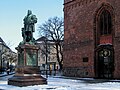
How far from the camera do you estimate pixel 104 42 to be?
29.8 m

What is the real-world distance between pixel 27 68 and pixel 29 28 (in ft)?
9.28

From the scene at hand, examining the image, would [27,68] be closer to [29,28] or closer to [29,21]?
[29,28]

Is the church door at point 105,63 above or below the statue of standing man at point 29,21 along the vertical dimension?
below

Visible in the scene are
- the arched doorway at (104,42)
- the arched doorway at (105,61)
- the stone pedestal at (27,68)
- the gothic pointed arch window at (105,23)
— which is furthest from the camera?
the gothic pointed arch window at (105,23)

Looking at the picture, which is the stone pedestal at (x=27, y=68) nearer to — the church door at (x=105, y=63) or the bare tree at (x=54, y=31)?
the church door at (x=105, y=63)

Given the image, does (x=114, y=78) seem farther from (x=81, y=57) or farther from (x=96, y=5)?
(x=96, y=5)

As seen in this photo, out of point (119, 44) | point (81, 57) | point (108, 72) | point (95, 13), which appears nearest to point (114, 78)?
point (108, 72)

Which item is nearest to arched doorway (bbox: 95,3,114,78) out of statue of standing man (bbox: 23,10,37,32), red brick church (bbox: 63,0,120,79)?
red brick church (bbox: 63,0,120,79)

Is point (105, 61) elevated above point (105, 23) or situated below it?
below

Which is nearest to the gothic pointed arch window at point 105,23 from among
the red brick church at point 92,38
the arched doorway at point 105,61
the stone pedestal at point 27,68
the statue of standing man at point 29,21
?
the red brick church at point 92,38

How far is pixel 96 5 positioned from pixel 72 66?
25.8ft

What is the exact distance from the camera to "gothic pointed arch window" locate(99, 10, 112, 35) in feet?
97.2

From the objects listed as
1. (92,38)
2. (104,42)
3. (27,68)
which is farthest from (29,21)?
(92,38)

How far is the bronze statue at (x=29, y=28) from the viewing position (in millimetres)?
19173
